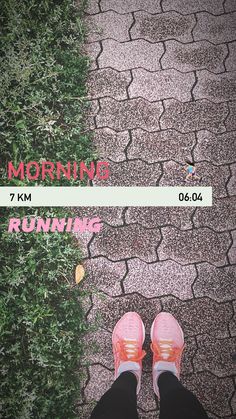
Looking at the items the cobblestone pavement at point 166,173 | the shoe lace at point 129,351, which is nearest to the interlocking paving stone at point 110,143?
the cobblestone pavement at point 166,173

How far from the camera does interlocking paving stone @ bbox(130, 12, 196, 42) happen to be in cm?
318

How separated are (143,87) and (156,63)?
0.23 meters

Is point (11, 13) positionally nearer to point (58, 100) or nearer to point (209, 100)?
point (58, 100)

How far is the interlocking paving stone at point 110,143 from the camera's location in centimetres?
305

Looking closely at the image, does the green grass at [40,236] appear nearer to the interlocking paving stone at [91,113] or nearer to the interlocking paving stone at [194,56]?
the interlocking paving stone at [91,113]

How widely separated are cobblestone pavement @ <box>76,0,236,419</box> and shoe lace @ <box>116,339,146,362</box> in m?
0.13

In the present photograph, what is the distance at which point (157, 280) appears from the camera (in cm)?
296

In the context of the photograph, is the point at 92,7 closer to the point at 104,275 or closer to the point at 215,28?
the point at 215,28

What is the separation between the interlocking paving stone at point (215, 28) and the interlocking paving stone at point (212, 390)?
2.62 meters

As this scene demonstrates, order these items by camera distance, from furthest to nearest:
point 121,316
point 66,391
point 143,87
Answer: point 143,87 < point 121,316 < point 66,391

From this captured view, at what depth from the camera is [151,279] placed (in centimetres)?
296

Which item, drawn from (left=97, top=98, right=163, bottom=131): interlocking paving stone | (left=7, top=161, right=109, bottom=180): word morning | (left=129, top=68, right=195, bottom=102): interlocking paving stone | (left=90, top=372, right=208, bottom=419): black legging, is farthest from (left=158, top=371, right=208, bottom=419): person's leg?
(left=129, top=68, right=195, bottom=102): interlocking paving stone

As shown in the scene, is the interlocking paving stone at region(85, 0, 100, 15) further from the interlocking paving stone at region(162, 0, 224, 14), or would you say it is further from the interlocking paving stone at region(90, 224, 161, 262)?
the interlocking paving stone at region(90, 224, 161, 262)

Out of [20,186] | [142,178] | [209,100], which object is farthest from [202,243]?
[20,186]
